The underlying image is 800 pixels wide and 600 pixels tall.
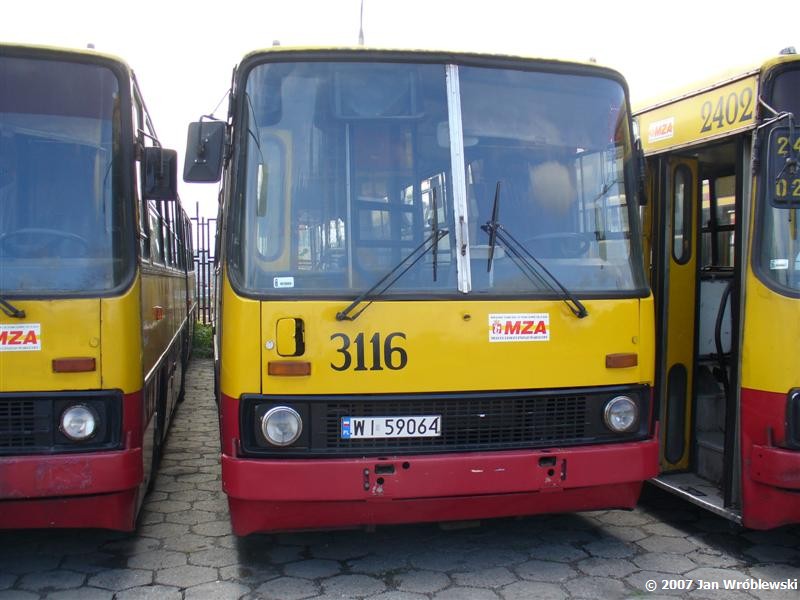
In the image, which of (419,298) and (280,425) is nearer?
(280,425)

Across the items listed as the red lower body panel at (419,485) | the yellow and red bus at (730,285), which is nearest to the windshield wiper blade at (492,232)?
the red lower body panel at (419,485)

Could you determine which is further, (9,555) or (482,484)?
(9,555)

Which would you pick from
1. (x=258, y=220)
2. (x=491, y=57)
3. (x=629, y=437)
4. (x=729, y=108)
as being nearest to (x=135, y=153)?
(x=258, y=220)

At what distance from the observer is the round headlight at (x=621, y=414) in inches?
171

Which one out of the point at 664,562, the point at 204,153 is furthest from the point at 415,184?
Answer: the point at 664,562

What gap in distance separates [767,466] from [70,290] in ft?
12.0

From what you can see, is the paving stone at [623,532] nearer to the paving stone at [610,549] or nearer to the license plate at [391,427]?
the paving stone at [610,549]

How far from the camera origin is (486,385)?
4.17 metres

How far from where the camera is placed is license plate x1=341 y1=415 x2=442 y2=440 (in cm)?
404

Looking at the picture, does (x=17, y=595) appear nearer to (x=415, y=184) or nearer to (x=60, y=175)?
(x=60, y=175)

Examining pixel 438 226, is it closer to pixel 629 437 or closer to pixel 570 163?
pixel 570 163

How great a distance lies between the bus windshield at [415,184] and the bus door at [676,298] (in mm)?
1057

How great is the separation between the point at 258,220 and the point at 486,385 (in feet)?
4.69

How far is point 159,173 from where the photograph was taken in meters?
4.43
